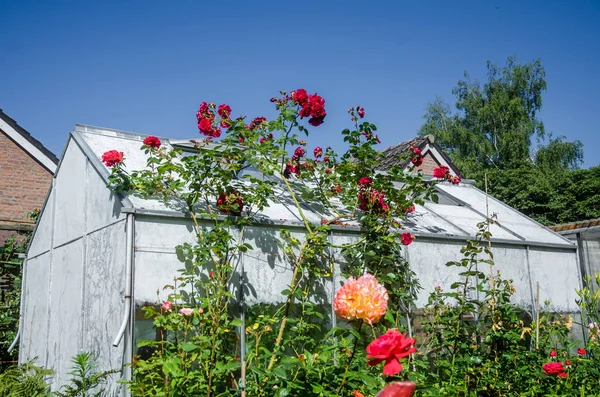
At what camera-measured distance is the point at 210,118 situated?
15.9ft

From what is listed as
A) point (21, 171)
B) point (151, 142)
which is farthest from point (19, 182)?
point (151, 142)

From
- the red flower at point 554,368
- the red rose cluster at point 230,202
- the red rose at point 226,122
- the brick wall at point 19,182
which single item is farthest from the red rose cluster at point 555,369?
the brick wall at point 19,182

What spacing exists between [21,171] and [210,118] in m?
8.53

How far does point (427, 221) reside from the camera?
5812 mm

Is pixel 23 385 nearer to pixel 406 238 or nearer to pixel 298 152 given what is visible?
pixel 298 152

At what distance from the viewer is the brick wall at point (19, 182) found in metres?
11.2

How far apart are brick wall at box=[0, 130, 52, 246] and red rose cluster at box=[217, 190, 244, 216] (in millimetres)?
8258

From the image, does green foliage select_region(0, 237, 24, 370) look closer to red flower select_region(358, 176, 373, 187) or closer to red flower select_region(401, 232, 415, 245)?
red flower select_region(358, 176, 373, 187)

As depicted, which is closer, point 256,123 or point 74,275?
point 256,123

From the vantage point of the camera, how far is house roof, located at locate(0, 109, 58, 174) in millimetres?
11852

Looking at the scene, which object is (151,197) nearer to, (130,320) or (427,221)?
(130,320)

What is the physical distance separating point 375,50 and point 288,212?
3908mm

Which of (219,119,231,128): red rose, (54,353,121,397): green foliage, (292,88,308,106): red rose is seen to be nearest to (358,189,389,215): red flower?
(292,88,308,106): red rose

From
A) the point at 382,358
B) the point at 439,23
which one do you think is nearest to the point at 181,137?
the point at 439,23
